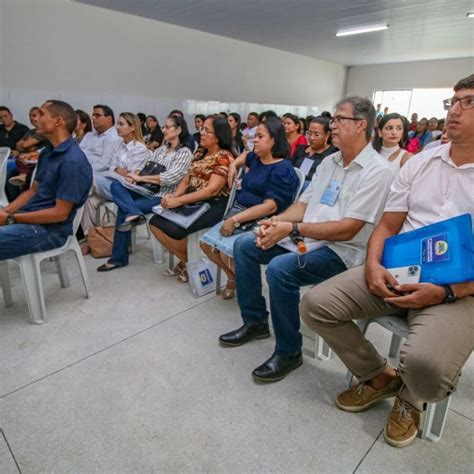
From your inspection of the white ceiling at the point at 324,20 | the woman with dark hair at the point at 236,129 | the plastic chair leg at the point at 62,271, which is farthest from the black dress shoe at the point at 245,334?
the white ceiling at the point at 324,20

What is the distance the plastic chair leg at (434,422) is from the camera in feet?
4.05

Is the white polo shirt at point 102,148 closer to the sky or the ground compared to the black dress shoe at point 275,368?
closer to the sky

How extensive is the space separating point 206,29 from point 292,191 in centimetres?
669

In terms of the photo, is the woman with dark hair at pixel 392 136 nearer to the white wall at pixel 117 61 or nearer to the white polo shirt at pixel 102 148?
the white polo shirt at pixel 102 148

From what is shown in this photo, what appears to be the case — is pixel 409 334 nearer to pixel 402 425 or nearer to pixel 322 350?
pixel 402 425

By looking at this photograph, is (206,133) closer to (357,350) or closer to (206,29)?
(357,350)

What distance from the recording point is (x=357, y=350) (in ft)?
4.41

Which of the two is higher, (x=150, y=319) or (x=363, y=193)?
(x=363, y=193)

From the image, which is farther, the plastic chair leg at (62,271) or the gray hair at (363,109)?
the plastic chair leg at (62,271)

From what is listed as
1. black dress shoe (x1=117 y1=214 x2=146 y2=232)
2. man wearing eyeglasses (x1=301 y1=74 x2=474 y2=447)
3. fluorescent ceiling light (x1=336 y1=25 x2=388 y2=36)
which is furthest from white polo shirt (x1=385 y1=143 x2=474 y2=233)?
fluorescent ceiling light (x1=336 y1=25 x2=388 y2=36)

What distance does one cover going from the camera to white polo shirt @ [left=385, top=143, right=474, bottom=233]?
121 cm

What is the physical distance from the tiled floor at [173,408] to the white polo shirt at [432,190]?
33.4 inches

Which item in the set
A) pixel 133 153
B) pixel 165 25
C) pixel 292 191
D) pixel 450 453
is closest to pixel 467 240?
pixel 450 453

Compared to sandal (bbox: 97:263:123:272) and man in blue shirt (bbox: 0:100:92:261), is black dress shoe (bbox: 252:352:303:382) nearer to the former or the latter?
man in blue shirt (bbox: 0:100:92:261)
